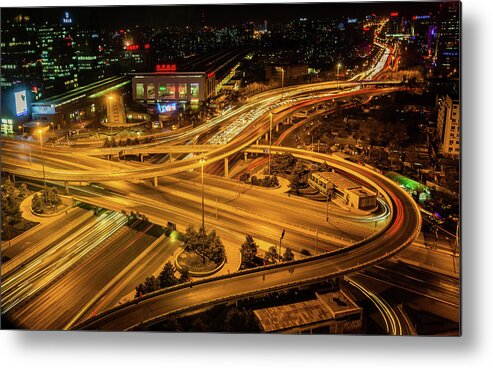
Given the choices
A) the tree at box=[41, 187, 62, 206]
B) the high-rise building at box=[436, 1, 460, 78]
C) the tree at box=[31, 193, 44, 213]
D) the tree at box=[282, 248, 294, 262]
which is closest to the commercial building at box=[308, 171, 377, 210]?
the tree at box=[282, 248, 294, 262]

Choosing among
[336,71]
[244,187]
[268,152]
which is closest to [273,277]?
[244,187]

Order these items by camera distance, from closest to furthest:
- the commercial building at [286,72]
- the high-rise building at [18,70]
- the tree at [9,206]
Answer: the high-rise building at [18,70], the tree at [9,206], the commercial building at [286,72]

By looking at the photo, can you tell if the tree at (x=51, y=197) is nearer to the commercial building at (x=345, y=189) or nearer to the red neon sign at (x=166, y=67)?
the red neon sign at (x=166, y=67)

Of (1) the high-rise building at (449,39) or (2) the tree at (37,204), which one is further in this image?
(2) the tree at (37,204)

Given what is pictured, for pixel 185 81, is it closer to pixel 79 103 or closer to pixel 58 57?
pixel 79 103

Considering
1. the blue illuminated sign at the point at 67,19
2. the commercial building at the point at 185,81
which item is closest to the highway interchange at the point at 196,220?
the commercial building at the point at 185,81

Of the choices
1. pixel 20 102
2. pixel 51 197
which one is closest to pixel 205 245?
pixel 51 197
